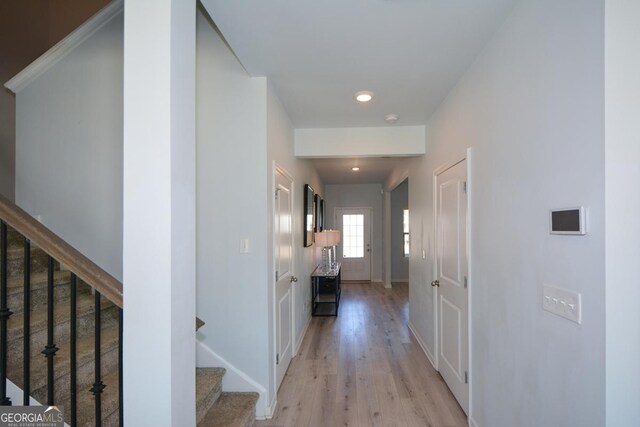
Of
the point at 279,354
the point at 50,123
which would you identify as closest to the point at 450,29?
the point at 279,354

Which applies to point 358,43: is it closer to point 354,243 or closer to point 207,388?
point 207,388

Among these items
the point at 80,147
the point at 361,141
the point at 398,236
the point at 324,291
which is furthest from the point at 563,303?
the point at 398,236

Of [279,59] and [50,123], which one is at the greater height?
[279,59]

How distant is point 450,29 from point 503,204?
3.39 feet

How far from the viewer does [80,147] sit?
9.06 ft

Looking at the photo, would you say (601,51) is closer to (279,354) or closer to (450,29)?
(450,29)

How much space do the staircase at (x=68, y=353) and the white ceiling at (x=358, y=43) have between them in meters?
1.47

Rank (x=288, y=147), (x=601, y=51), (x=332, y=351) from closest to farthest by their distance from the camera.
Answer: (x=601, y=51) < (x=288, y=147) < (x=332, y=351)

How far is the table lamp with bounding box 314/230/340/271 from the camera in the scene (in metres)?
5.60

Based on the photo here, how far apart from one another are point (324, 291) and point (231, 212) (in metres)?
3.86

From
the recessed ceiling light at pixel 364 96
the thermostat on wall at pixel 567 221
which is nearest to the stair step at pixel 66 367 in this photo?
the thermostat on wall at pixel 567 221

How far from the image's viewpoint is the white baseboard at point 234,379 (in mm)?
2531

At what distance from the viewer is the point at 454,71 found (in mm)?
2461

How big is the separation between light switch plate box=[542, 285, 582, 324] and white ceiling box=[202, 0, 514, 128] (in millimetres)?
1408
